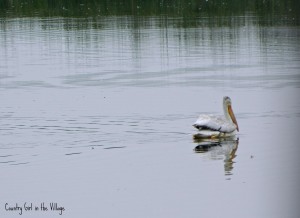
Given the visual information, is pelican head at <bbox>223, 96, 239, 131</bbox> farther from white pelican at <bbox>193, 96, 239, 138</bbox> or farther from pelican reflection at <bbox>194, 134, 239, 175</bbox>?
pelican reflection at <bbox>194, 134, 239, 175</bbox>

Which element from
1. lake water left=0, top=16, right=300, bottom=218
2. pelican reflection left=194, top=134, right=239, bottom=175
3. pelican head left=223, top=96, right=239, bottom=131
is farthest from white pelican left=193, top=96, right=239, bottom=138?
lake water left=0, top=16, right=300, bottom=218

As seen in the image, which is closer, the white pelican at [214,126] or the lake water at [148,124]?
the lake water at [148,124]

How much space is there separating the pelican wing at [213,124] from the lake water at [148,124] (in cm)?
24

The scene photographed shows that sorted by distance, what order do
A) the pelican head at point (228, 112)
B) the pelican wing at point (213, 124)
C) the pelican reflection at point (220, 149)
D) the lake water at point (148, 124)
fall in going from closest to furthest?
the lake water at point (148, 124), the pelican reflection at point (220, 149), the pelican wing at point (213, 124), the pelican head at point (228, 112)

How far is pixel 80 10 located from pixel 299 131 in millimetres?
38844

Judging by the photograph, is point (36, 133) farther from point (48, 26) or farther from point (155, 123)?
point (48, 26)

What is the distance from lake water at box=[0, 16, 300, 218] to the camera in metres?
10.8

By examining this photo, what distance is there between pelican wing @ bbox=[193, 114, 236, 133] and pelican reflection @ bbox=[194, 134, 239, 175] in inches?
6.9

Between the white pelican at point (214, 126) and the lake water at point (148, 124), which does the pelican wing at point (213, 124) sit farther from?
the lake water at point (148, 124)

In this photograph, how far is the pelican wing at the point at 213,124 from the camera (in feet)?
49.1

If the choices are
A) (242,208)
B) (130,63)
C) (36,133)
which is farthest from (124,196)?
(130,63)

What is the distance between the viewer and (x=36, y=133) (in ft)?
50.4

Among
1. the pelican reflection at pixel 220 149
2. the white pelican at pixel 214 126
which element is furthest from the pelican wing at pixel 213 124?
the pelican reflection at pixel 220 149

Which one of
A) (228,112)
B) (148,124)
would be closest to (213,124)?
(228,112)
